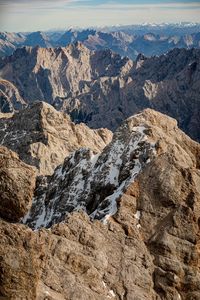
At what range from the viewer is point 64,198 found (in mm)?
58062

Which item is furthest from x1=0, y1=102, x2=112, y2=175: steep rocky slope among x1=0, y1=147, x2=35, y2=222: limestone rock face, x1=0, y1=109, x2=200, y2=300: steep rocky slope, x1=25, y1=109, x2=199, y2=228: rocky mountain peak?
x1=0, y1=147, x2=35, y2=222: limestone rock face

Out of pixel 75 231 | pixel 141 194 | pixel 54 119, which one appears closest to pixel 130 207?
pixel 141 194

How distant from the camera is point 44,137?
10325 centimetres

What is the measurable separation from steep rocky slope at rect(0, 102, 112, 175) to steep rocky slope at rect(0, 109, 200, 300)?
137 feet

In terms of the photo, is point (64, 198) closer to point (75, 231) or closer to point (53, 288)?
point (75, 231)

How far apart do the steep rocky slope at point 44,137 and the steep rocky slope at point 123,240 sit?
137ft

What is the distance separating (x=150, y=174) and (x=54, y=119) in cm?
→ 6114

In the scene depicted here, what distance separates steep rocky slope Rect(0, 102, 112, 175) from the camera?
9875 centimetres

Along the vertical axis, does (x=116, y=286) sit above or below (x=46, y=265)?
below

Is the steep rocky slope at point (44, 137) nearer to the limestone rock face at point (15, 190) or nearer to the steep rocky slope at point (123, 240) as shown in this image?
A: the steep rocky slope at point (123, 240)

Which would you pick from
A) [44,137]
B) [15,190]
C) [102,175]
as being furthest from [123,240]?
Result: [44,137]

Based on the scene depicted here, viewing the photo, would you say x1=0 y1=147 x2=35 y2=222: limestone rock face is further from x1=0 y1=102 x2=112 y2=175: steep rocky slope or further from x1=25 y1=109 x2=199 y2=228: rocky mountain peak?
x1=0 y1=102 x2=112 y2=175: steep rocky slope

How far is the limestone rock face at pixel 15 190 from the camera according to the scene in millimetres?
41281

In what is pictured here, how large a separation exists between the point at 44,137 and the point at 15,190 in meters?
62.2
